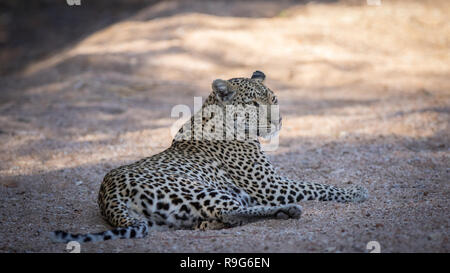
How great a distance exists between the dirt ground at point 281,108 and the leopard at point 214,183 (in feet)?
0.67

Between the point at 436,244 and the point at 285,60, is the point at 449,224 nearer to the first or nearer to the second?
the point at 436,244

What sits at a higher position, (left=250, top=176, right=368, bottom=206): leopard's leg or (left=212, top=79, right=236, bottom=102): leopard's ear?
(left=212, top=79, right=236, bottom=102): leopard's ear

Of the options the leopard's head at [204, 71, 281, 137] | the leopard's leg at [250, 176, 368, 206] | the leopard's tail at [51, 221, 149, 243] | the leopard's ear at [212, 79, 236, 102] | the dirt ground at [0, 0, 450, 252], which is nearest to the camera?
the leopard's tail at [51, 221, 149, 243]

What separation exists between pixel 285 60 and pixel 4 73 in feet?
35.4

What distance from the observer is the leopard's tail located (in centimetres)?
453

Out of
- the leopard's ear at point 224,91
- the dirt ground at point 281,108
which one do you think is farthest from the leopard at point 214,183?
the dirt ground at point 281,108

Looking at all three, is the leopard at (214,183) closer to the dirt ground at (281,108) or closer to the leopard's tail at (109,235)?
the leopard's tail at (109,235)

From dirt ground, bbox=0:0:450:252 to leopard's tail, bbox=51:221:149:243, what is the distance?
4.0 inches

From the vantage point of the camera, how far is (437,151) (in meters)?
8.66

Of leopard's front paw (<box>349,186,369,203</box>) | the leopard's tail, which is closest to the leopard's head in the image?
leopard's front paw (<box>349,186,369,203</box>)

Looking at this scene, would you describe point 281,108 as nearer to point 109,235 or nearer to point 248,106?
point 248,106

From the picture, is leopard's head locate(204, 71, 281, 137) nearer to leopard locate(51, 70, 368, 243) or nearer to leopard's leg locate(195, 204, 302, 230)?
leopard locate(51, 70, 368, 243)

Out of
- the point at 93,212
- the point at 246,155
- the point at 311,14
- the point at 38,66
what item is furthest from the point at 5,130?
the point at 311,14

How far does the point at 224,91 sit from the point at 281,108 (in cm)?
652
